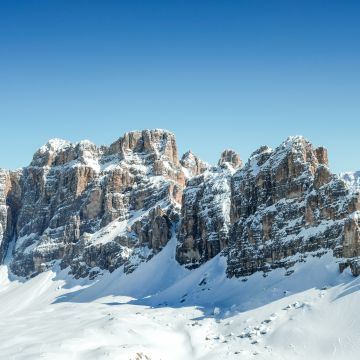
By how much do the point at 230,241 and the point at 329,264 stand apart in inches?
1827

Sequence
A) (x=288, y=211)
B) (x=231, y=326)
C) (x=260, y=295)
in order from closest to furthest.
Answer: (x=231, y=326), (x=260, y=295), (x=288, y=211)

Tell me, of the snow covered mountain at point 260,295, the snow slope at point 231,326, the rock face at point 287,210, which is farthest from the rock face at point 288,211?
the snow slope at point 231,326

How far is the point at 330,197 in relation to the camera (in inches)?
6191

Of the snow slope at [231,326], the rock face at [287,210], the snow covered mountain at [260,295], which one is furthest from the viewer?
the rock face at [287,210]

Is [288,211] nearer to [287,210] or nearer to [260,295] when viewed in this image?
[287,210]

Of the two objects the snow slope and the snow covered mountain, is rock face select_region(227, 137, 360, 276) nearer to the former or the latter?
the snow covered mountain

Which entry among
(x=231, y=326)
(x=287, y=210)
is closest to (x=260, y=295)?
(x=231, y=326)

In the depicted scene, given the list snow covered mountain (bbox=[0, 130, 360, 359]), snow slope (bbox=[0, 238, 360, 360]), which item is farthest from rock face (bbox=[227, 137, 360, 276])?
snow slope (bbox=[0, 238, 360, 360])

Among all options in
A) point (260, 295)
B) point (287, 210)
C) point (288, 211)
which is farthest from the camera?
point (287, 210)

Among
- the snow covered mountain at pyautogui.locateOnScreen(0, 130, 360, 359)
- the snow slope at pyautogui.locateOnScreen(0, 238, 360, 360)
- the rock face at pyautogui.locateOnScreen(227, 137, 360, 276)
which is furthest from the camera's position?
the rock face at pyautogui.locateOnScreen(227, 137, 360, 276)

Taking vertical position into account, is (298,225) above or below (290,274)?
above

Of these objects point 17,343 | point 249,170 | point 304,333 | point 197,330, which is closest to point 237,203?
point 249,170

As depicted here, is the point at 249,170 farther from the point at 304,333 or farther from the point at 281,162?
the point at 304,333

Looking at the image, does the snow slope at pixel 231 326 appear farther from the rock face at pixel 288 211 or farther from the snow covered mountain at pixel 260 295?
the rock face at pixel 288 211
